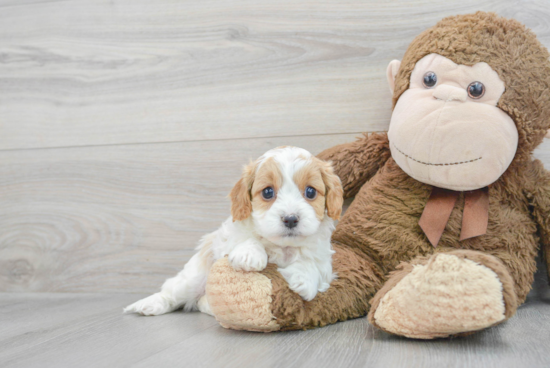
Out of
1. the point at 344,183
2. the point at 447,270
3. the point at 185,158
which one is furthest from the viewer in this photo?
the point at 185,158

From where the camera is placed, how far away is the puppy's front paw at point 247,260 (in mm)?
989

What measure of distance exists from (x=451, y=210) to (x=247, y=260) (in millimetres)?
516

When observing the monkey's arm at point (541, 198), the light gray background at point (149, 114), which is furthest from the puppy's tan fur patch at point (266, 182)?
the monkey's arm at point (541, 198)

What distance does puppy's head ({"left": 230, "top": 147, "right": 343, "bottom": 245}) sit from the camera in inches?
38.5

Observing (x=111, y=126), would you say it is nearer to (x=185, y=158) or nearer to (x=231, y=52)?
(x=185, y=158)

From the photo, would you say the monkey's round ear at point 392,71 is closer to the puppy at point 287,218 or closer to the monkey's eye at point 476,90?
the monkey's eye at point 476,90

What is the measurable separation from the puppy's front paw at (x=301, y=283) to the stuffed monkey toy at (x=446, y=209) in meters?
0.02

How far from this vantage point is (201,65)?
1.56m

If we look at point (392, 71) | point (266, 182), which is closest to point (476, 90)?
point (392, 71)

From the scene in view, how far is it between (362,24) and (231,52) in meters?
0.42

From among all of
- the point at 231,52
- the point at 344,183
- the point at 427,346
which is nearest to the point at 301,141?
the point at 344,183

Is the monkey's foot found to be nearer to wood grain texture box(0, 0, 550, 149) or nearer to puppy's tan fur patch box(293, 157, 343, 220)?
puppy's tan fur patch box(293, 157, 343, 220)

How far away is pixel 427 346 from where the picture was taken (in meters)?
0.88

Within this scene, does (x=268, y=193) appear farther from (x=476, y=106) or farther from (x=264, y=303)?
(x=476, y=106)
